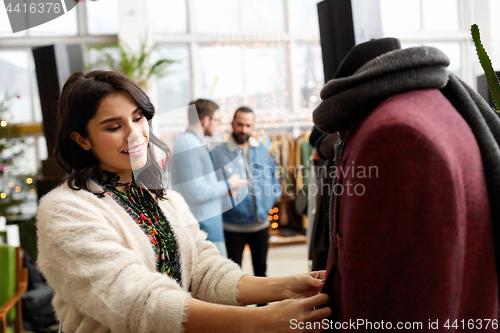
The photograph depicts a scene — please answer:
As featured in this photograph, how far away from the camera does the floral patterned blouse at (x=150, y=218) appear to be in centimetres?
88

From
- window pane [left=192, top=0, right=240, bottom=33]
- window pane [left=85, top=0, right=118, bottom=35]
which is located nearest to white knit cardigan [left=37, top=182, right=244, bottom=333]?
window pane [left=192, top=0, right=240, bottom=33]

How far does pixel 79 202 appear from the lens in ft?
2.51

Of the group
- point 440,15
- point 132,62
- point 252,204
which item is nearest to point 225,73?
point 132,62

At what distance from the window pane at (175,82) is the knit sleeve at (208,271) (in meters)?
4.65

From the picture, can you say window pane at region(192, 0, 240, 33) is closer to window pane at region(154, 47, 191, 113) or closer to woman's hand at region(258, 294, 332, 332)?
window pane at region(154, 47, 191, 113)

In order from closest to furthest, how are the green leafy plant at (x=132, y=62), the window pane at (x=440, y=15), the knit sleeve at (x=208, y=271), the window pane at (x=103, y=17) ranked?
the knit sleeve at (x=208, y=271)
the green leafy plant at (x=132, y=62)
the window pane at (x=103, y=17)
the window pane at (x=440, y=15)

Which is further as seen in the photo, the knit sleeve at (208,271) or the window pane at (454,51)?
the window pane at (454,51)

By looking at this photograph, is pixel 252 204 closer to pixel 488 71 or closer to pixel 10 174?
pixel 488 71

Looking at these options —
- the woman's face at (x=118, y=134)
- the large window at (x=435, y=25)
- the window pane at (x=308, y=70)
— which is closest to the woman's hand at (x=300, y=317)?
the woman's face at (x=118, y=134)

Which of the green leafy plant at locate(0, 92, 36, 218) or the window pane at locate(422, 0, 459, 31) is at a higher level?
the window pane at locate(422, 0, 459, 31)

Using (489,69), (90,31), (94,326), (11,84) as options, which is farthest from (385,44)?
(11,84)

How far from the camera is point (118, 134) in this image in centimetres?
83

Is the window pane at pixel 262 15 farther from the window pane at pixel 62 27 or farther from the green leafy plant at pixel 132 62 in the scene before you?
the window pane at pixel 62 27

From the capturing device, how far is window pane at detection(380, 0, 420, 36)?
5792mm
